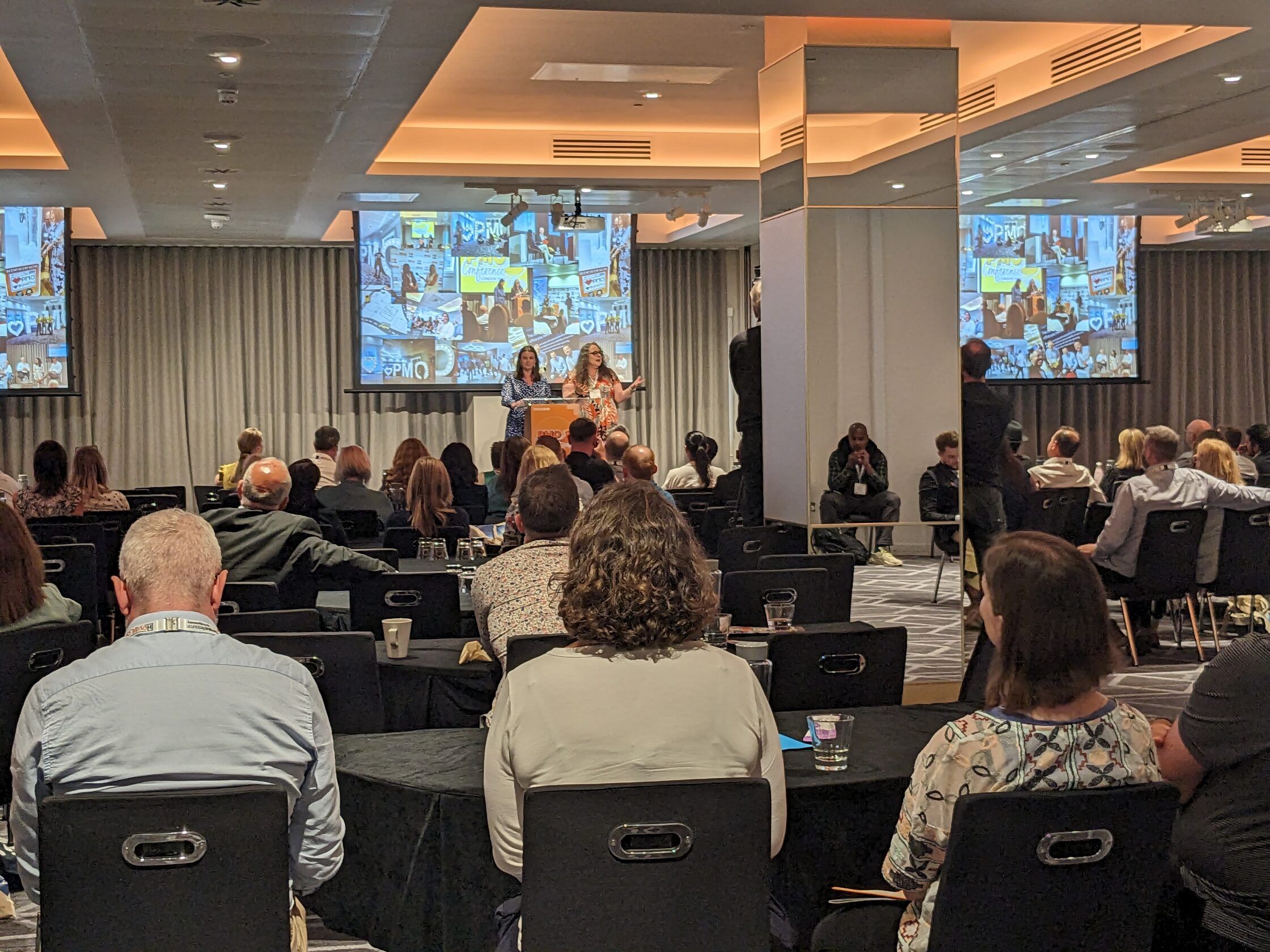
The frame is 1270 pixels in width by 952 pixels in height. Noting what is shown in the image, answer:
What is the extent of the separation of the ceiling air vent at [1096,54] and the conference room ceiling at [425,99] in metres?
0.14

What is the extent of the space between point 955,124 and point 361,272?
28.1 feet

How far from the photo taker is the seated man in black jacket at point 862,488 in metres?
6.73

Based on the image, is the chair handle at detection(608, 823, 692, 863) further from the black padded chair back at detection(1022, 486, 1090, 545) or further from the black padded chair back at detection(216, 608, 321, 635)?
the black padded chair back at detection(1022, 486, 1090, 545)

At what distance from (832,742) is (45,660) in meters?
2.38

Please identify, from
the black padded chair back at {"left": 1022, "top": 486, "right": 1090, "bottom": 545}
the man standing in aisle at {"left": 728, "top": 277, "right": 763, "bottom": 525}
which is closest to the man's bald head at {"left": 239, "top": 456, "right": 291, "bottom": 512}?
the man standing in aisle at {"left": 728, "top": 277, "right": 763, "bottom": 525}

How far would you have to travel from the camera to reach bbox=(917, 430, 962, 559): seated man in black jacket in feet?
22.2

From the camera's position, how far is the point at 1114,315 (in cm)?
1584

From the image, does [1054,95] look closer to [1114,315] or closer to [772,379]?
[772,379]

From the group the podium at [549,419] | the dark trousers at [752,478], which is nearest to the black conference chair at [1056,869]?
the dark trousers at [752,478]

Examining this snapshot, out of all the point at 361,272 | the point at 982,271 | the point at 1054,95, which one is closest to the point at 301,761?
the point at 1054,95

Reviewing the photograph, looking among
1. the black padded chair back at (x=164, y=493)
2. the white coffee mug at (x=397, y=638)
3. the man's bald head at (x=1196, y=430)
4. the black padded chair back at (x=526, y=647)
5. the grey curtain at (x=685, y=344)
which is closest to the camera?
the black padded chair back at (x=526, y=647)

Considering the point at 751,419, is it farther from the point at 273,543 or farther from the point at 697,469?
the point at 697,469

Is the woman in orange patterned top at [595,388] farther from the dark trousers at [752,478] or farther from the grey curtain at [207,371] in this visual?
the dark trousers at [752,478]

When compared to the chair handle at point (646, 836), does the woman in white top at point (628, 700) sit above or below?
above
